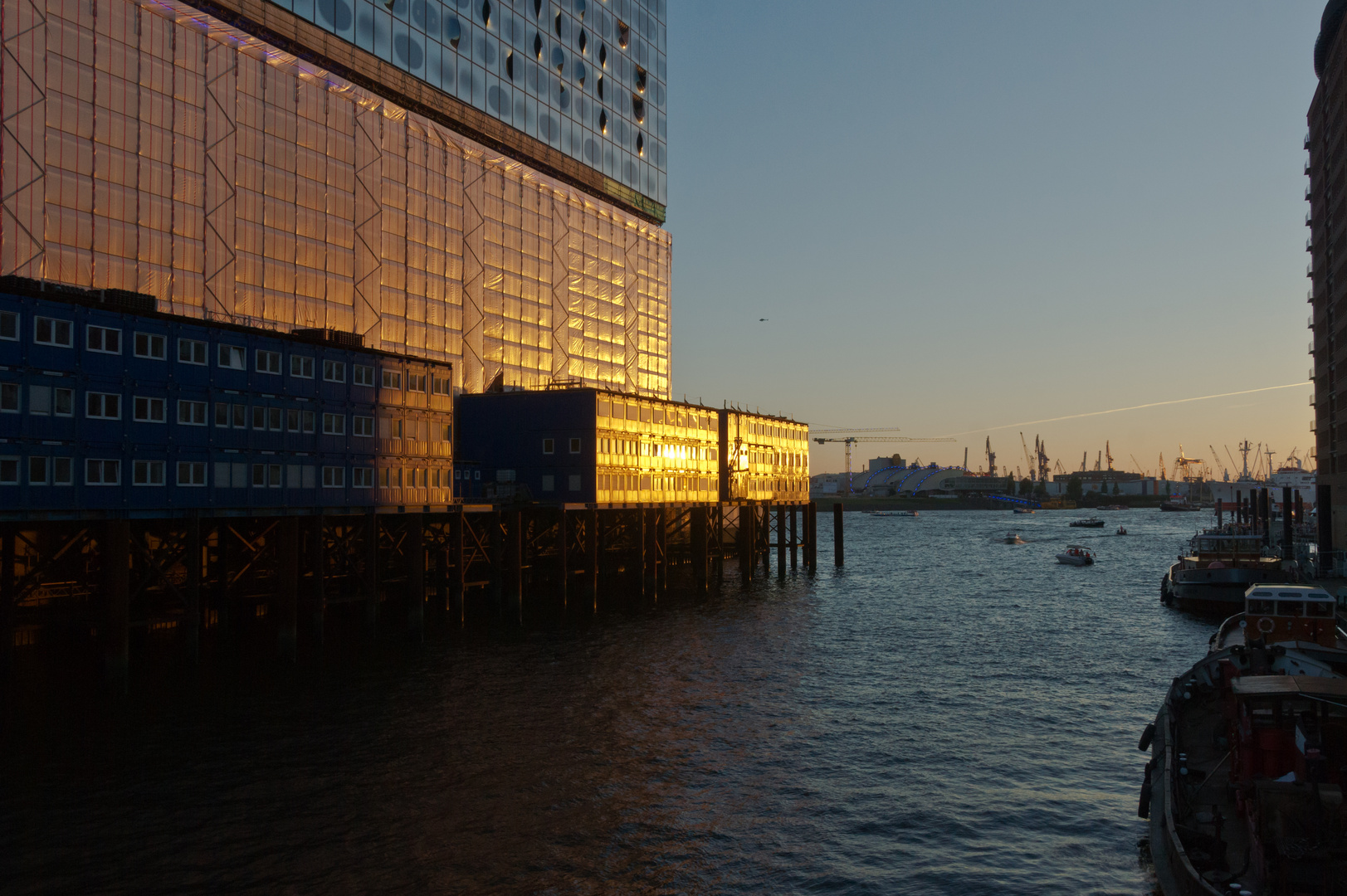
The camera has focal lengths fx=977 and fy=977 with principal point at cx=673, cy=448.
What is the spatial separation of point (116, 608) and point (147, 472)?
22.2ft

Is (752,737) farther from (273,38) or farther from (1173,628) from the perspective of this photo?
(273,38)

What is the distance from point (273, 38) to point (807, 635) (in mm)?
60739

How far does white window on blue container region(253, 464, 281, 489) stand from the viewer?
171 feet

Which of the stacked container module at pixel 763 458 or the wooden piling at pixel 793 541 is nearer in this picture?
the stacked container module at pixel 763 458

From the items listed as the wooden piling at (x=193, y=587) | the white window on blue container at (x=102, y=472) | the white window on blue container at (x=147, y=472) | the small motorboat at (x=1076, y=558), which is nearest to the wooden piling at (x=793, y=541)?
the small motorboat at (x=1076, y=558)

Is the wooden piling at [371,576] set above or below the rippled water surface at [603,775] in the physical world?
above

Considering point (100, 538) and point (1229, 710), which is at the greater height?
point (100, 538)

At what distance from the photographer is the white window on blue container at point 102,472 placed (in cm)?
4387

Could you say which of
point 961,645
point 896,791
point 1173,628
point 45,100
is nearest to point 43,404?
point 45,100

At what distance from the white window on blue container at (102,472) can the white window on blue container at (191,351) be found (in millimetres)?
6191

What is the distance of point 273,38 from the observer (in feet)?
249

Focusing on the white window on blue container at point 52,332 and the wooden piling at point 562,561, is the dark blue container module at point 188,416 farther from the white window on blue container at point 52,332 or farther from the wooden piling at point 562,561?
the wooden piling at point 562,561

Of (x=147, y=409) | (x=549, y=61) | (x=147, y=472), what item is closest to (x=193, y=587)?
(x=147, y=472)

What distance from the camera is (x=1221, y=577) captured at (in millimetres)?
77875
